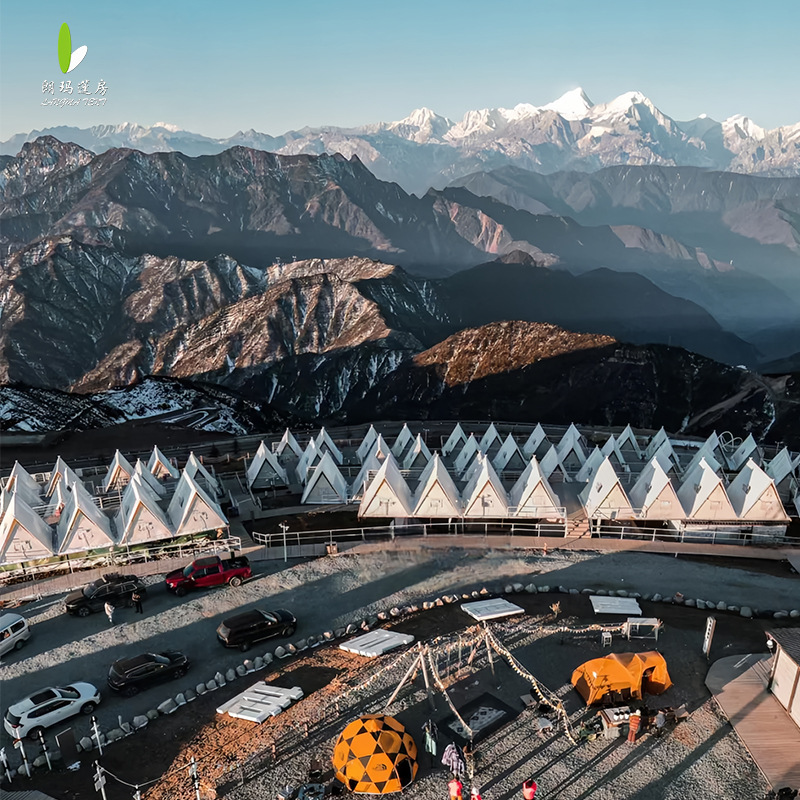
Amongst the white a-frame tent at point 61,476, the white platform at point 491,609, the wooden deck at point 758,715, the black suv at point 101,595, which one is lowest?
the wooden deck at point 758,715

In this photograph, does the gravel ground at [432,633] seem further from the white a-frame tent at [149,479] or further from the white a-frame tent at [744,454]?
the white a-frame tent at [744,454]

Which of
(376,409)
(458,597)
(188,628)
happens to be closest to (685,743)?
(458,597)

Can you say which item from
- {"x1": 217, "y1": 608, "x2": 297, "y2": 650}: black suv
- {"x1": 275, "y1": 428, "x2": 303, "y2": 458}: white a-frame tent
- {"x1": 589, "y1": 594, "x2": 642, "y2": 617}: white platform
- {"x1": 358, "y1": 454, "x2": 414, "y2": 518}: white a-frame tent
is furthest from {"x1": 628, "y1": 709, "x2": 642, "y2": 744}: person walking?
{"x1": 275, "y1": 428, "x2": 303, "y2": 458}: white a-frame tent

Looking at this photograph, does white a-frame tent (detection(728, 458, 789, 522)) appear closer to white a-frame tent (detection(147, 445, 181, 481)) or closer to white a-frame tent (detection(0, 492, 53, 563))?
white a-frame tent (detection(147, 445, 181, 481))

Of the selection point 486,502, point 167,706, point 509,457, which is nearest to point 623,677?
point 486,502

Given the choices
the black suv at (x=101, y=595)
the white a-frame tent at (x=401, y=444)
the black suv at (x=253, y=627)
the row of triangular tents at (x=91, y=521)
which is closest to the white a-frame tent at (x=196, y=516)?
the row of triangular tents at (x=91, y=521)

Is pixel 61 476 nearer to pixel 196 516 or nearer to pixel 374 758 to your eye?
pixel 196 516

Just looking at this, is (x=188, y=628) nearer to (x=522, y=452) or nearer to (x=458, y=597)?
(x=458, y=597)
